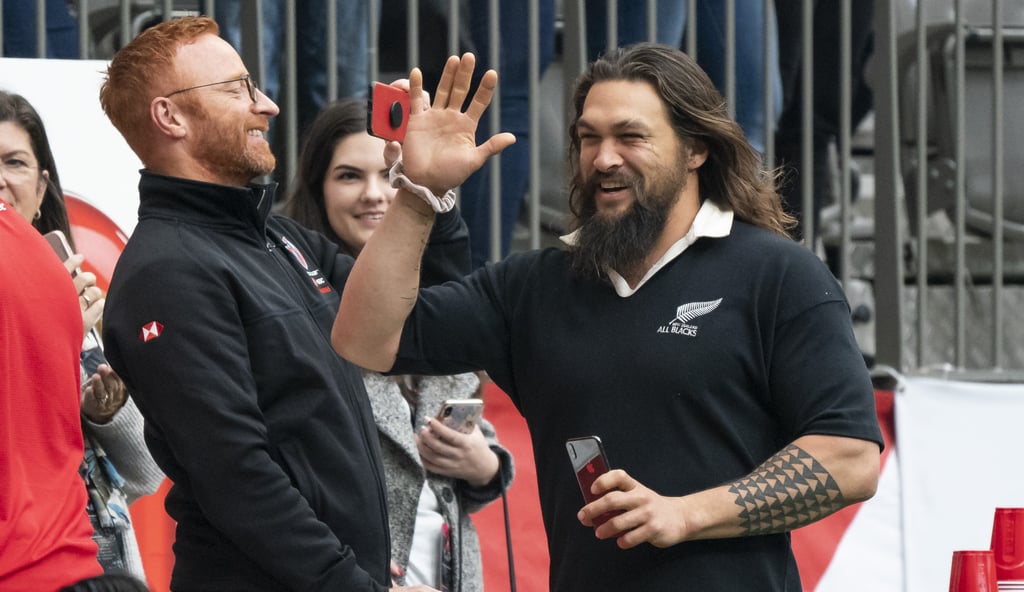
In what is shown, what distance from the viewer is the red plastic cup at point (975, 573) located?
2920 millimetres

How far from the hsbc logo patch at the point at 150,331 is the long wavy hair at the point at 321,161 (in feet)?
3.83

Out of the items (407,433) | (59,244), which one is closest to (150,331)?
(59,244)

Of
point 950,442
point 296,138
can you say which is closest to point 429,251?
point 296,138

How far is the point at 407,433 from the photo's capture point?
387cm

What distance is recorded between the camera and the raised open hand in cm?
272

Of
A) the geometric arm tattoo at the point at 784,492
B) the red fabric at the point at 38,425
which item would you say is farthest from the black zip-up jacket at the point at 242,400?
the geometric arm tattoo at the point at 784,492

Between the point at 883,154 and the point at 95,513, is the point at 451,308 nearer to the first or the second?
the point at 95,513

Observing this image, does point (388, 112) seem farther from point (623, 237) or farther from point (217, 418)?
point (217, 418)

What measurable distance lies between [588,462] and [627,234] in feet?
1.73

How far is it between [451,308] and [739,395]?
589mm

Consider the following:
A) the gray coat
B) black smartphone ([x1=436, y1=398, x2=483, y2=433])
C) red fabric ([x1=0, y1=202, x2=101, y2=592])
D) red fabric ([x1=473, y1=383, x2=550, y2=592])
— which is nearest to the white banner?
red fabric ([x1=473, y1=383, x2=550, y2=592])

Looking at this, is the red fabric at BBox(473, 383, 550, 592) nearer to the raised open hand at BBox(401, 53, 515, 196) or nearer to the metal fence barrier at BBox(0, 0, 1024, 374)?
the metal fence barrier at BBox(0, 0, 1024, 374)

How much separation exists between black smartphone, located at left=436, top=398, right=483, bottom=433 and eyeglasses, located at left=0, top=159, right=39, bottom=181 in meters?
1.16

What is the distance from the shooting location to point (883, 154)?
571cm
